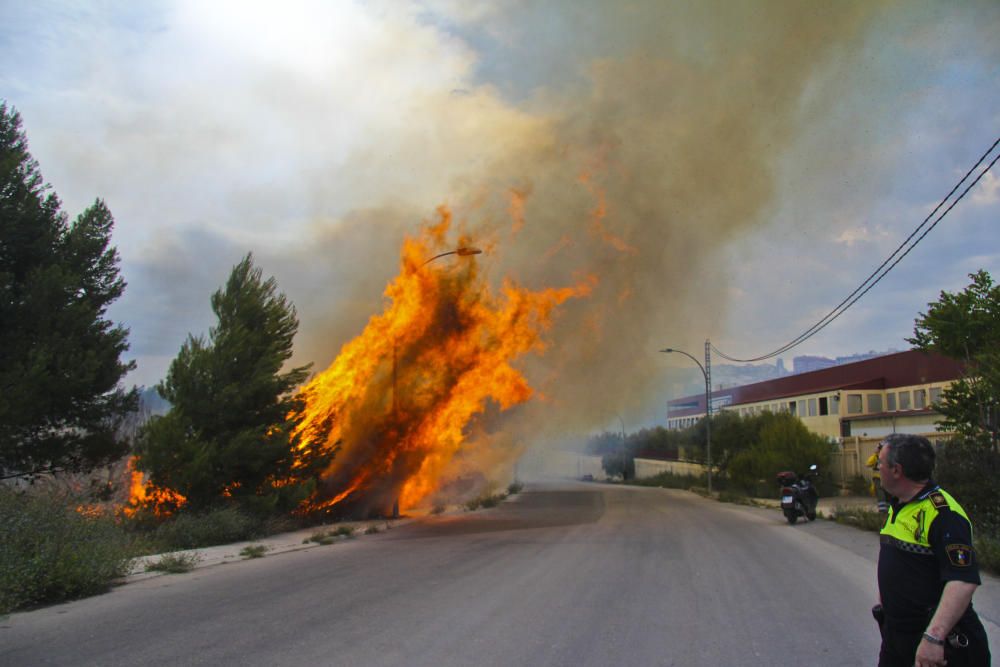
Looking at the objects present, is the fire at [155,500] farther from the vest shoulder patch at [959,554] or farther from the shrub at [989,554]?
the vest shoulder patch at [959,554]

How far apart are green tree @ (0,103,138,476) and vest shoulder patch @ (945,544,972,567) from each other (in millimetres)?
14837

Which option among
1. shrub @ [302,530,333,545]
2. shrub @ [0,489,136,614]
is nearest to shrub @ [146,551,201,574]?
shrub @ [0,489,136,614]

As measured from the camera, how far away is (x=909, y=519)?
126 inches

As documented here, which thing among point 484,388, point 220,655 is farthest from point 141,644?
point 484,388

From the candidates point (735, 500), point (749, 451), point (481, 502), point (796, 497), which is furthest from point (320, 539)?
point (749, 451)

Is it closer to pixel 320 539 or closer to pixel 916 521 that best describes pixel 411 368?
pixel 320 539

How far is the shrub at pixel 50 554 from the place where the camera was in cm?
762

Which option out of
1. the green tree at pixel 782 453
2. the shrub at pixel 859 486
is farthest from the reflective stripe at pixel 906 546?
the green tree at pixel 782 453

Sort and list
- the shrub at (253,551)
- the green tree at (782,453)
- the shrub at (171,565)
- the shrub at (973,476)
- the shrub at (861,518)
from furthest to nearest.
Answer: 1. the green tree at (782,453)
2. the shrub at (861,518)
3. the shrub at (973,476)
4. the shrub at (253,551)
5. the shrub at (171,565)

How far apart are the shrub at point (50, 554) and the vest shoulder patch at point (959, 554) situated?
308 inches

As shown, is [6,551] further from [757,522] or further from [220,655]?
[757,522]

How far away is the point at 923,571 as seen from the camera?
3.10 m

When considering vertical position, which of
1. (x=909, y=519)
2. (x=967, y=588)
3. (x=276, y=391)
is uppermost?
(x=276, y=391)

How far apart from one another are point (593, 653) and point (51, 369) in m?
13.2
